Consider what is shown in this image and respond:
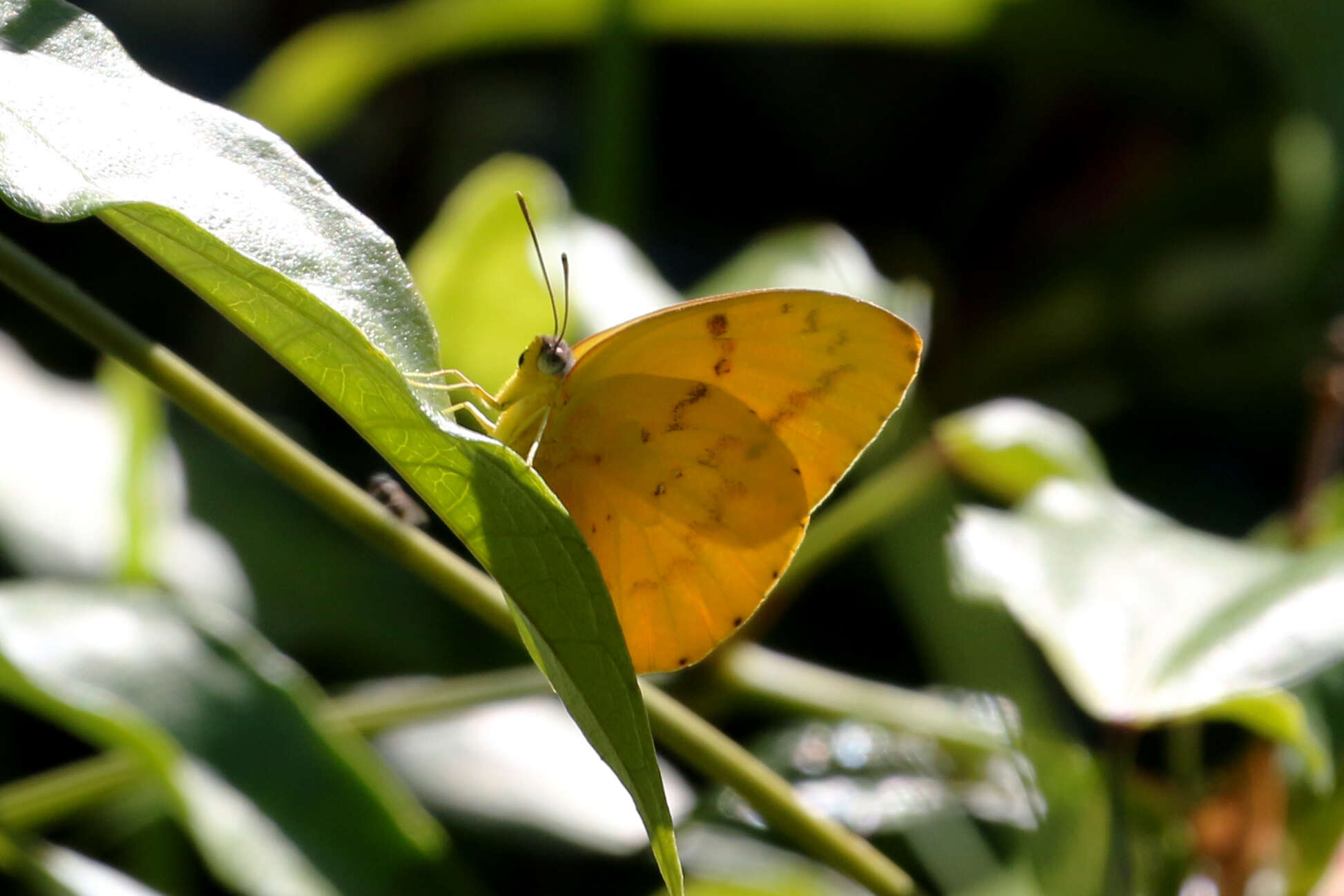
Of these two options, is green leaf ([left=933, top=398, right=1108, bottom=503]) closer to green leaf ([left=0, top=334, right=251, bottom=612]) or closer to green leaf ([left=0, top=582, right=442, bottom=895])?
green leaf ([left=0, top=582, right=442, bottom=895])

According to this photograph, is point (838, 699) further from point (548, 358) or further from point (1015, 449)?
point (548, 358)

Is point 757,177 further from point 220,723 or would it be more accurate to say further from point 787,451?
point 220,723

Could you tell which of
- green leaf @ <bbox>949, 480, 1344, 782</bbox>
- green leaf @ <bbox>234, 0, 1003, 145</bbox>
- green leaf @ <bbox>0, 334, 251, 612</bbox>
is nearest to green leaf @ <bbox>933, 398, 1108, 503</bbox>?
green leaf @ <bbox>949, 480, 1344, 782</bbox>

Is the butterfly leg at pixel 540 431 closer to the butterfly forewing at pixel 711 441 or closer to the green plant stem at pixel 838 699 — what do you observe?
the butterfly forewing at pixel 711 441

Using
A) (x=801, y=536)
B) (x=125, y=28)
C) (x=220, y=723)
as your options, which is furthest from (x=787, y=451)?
(x=125, y=28)

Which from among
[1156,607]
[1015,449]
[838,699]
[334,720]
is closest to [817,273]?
[1015,449]

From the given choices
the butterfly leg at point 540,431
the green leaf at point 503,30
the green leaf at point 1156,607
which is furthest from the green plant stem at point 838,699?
the green leaf at point 503,30
